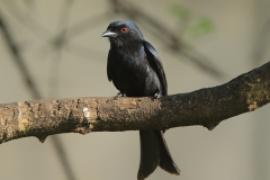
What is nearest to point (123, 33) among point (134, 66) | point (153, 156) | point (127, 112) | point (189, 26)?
point (134, 66)

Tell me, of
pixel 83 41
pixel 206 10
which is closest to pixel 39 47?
pixel 83 41

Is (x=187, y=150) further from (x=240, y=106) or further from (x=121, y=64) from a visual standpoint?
(x=240, y=106)

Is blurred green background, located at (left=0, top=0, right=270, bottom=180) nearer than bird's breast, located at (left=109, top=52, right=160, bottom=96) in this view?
No

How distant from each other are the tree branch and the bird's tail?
0.76 m

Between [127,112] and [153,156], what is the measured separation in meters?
0.87

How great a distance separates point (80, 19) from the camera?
633cm

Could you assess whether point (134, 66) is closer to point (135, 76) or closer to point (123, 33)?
point (135, 76)

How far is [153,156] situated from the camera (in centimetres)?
399

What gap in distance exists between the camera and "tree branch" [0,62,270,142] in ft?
9.93

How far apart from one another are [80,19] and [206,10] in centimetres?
106

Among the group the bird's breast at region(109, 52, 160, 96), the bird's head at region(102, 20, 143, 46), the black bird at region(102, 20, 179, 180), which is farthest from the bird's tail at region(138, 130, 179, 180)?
the bird's head at region(102, 20, 143, 46)

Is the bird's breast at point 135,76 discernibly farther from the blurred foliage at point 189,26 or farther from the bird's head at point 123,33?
the blurred foliage at point 189,26

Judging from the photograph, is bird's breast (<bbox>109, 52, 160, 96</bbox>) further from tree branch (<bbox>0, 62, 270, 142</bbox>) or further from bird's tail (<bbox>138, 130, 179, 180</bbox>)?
tree branch (<bbox>0, 62, 270, 142</bbox>)

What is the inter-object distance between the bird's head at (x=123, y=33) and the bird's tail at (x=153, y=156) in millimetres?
679
